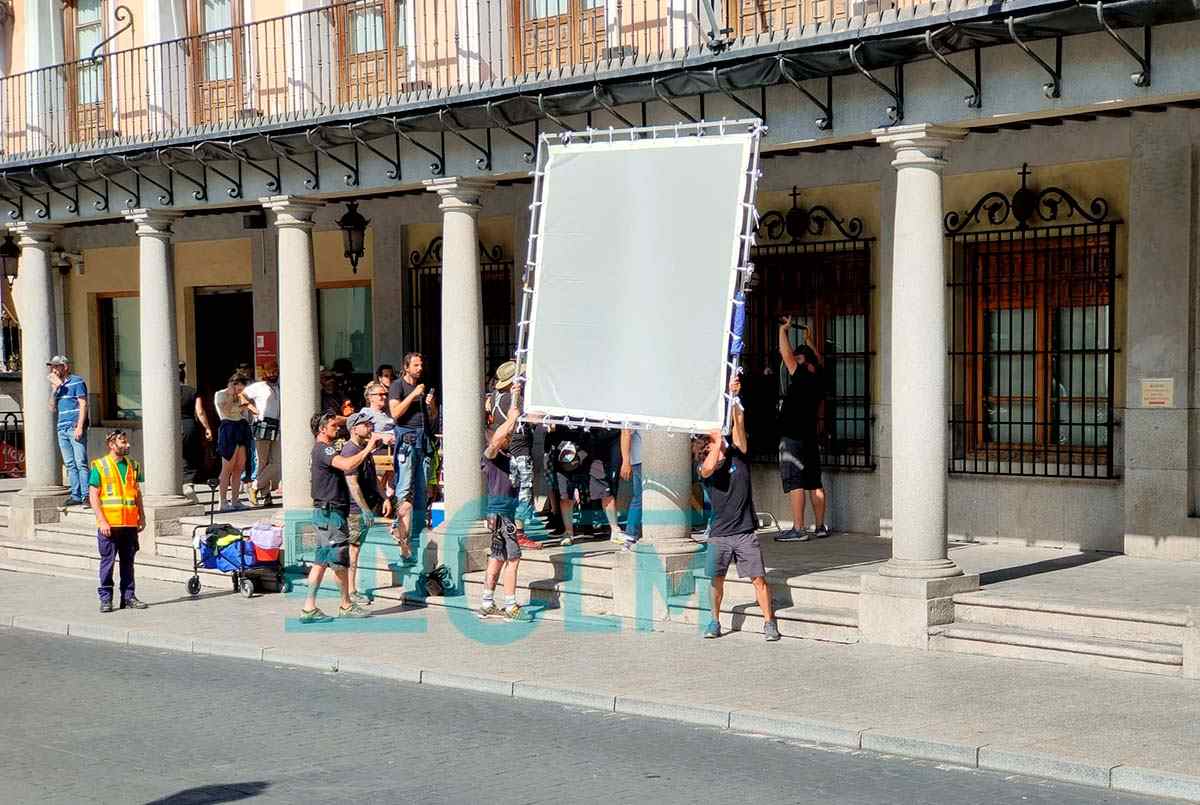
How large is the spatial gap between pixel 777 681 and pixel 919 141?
3986 mm

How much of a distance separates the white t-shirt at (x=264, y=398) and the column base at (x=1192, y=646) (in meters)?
11.9

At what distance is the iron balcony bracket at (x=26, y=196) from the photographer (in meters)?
19.6

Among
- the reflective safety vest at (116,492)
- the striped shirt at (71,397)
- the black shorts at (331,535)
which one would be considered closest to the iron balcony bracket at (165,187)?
the striped shirt at (71,397)

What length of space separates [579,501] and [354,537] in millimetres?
3255

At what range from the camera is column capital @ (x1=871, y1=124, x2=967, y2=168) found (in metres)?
12.2

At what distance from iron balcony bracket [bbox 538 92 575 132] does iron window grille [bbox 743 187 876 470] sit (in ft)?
8.46

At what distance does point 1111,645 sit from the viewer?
1127 cm

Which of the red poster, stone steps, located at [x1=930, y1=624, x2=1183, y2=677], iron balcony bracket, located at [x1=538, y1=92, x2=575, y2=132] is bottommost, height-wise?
stone steps, located at [x1=930, y1=624, x2=1183, y2=677]

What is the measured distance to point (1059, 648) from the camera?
1145cm

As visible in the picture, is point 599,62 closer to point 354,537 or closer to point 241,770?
point 354,537

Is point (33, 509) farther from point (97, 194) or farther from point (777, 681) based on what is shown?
point (777, 681)

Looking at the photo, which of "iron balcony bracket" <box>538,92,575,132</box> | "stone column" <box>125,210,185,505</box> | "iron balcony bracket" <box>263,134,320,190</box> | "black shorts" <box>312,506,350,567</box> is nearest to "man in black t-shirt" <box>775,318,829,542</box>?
"iron balcony bracket" <box>538,92,575,132</box>

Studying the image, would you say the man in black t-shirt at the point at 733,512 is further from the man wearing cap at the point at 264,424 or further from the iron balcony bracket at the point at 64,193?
the iron balcony bracket at the point at 64,193

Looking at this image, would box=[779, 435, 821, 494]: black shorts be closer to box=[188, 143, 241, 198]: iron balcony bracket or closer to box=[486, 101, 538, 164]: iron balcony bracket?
box=[486, 101, 538, 164]: iron balcony bracket
